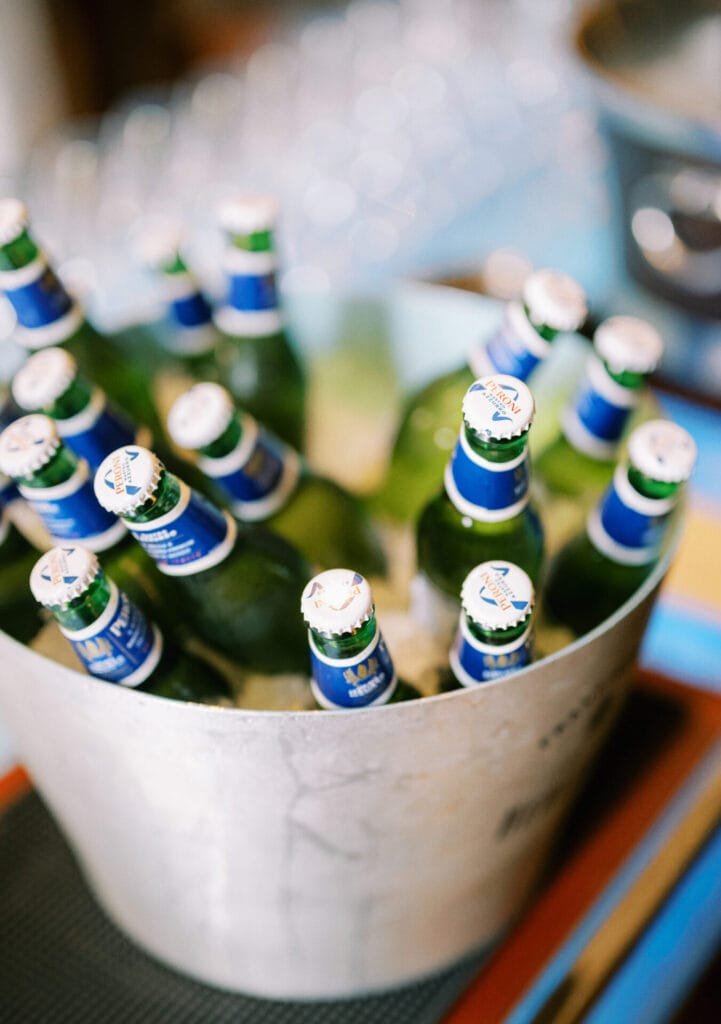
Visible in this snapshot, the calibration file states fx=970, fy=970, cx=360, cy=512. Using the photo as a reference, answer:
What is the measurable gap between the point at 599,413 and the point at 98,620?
334 millimetres

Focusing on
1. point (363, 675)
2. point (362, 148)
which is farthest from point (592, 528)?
point (362, 148)

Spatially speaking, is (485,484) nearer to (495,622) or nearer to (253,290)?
(495,622)

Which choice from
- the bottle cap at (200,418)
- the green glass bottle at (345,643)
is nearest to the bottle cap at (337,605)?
the green glass bottle at (345,643)

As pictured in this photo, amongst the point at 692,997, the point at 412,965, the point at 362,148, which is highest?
the point at 362,148

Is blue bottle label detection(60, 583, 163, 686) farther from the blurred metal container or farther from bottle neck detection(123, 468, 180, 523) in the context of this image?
the blurred metal container

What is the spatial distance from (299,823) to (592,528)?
0.26 metres

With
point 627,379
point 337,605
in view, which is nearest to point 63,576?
point 337,605

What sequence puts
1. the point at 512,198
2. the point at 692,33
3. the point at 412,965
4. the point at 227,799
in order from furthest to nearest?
the point at 512,198, the point at 692,33, the point at 412,965, the point at 227,799

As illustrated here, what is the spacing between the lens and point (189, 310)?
A: 75 centimetres

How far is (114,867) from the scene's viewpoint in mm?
532

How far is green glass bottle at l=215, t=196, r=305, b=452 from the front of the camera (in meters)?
0.66

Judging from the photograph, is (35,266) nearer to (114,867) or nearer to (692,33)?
(114,867)

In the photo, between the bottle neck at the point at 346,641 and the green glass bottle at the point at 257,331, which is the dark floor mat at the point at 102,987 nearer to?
the bottle neck at the point at 346,641

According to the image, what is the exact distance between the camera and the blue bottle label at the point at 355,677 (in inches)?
17.0
